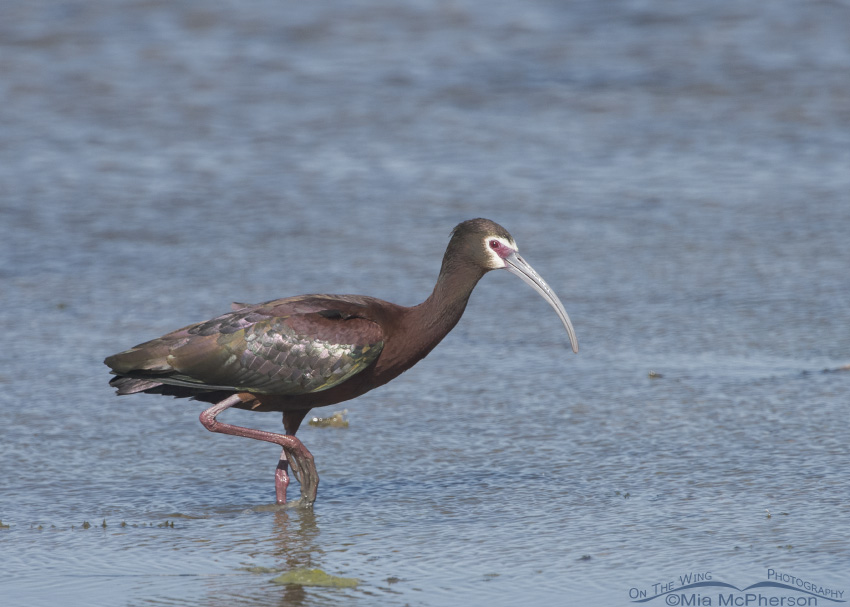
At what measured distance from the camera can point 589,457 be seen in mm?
6352

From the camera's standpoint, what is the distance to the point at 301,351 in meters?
5.96

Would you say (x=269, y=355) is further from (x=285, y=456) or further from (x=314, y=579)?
(x=314, y=579)

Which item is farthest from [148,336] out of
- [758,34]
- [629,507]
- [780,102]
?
[758,34]

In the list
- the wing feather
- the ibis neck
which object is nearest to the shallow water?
the wing feather

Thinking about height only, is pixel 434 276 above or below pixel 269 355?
above

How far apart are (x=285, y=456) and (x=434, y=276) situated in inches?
144

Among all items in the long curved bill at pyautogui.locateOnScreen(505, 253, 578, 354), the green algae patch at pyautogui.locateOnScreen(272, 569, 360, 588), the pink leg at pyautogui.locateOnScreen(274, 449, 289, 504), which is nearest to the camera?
the green algae patch at pyautogui.locateOnScreen(272, 569, 360, 588)

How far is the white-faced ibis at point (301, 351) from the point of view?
5945mm

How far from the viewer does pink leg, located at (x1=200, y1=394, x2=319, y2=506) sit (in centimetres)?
582

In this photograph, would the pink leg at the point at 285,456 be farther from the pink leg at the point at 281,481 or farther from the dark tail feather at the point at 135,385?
the dark tail feather at the point at 135,385

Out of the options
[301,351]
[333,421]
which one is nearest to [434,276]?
[333,421]

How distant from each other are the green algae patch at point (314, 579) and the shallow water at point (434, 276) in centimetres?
6

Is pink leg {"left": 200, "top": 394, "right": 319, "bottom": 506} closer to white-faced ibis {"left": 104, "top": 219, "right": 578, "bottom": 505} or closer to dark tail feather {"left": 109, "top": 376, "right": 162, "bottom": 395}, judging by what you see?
white-faced ibis {"left": 104, "top": 219, "right": 578, "bottom": 505}

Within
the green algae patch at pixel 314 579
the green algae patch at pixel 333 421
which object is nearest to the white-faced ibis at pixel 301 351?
the green algae patch at pixel 333 421
